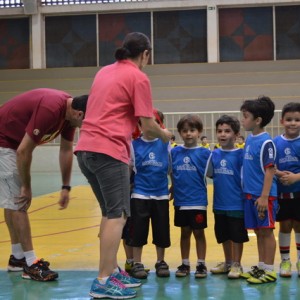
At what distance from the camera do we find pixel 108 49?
26.0 metres

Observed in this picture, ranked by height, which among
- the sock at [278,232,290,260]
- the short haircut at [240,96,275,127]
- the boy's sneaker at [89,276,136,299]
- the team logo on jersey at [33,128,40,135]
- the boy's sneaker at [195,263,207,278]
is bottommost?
the boy's sneaker at [195,263,207,278]

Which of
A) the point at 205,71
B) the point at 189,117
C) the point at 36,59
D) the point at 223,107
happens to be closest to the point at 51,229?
the point at 189,117

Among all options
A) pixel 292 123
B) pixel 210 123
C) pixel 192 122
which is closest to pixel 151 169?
pixel 192 122

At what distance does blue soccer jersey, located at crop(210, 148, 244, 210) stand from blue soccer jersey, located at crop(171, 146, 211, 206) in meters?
0.10

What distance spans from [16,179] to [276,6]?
22675 millimetres

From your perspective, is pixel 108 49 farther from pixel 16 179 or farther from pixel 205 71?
pixel 16 179

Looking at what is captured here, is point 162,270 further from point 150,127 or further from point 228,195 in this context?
point 150,127

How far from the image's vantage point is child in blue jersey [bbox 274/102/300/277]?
4.29 meters

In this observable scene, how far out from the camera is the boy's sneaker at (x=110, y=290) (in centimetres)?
360

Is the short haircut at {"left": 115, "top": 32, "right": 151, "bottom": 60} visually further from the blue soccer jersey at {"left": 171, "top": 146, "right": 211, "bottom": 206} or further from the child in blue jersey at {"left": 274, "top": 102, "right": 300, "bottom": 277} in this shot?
the child in blue jersey at {"left": 274, "top": 102, "right": 300, "bottom": 277}

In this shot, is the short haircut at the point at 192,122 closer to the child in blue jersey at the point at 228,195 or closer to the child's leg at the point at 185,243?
the child in blue jersey at the point at 228,195

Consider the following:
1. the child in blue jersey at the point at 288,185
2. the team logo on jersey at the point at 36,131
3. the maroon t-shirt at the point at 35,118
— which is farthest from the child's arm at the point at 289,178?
the team logo on jersey at the point at 36,131

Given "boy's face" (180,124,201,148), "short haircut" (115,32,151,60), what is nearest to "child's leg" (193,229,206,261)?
"boy's face" (180,124,201,148)

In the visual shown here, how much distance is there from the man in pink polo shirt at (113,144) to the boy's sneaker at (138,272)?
51 centimetres
